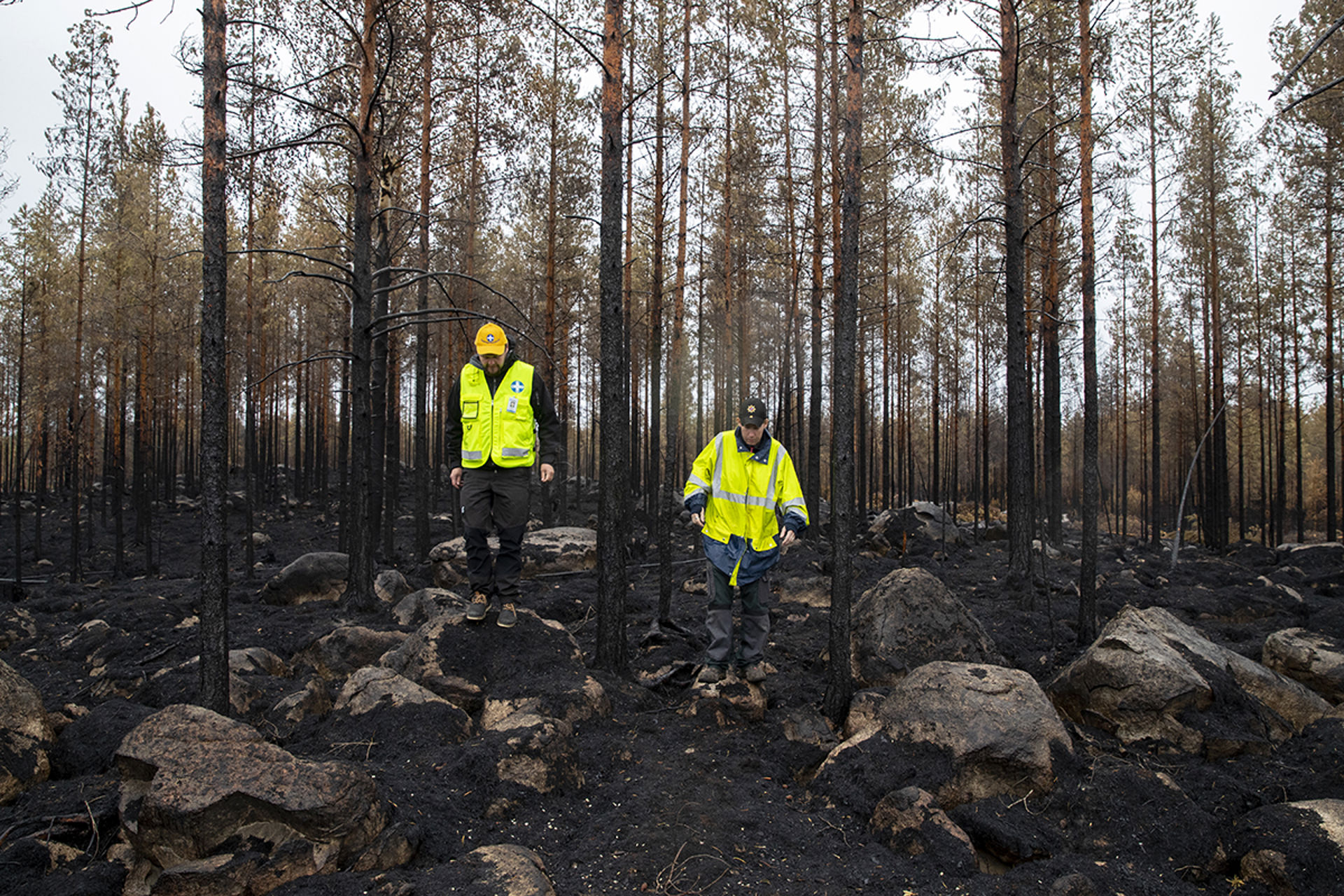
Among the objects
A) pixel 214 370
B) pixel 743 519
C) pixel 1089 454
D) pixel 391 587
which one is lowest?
pixel 391 587

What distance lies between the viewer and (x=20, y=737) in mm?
4012

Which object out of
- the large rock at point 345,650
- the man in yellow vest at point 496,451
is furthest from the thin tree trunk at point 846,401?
the large rock at point 345,650

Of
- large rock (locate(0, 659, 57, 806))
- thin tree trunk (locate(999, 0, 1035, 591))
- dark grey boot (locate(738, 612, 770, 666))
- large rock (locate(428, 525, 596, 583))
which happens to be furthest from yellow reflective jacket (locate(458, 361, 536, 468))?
thin tree trunk (locate(999, 0, 1035, 591))

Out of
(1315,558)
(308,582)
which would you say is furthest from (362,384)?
(1315,558)

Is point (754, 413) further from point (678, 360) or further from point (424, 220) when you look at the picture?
point (424, 220)

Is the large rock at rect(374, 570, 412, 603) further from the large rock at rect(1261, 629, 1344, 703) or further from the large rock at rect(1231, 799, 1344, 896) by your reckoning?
the large rock at rect(1261, 629, 1344, 703)

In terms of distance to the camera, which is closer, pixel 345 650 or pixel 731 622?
pixel 731 622

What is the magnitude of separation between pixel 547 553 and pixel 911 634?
674 cm

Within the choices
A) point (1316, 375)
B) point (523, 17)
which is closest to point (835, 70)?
point (523, 17)

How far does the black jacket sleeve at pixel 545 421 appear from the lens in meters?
5.54

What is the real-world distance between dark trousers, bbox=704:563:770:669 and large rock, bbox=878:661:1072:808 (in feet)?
3.48

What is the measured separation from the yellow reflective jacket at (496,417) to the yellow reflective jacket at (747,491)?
1.37 metres

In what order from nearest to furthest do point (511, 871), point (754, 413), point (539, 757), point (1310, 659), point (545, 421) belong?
point (511, 871) < point (539, 757) < point (754, 413) < point (545, 421) < point (1310, 659)

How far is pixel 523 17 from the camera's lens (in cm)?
994
